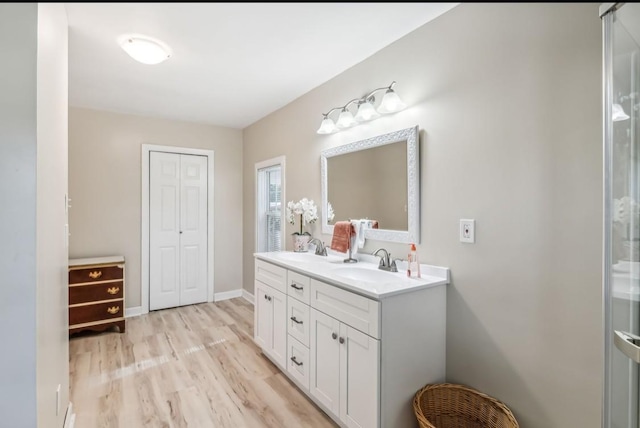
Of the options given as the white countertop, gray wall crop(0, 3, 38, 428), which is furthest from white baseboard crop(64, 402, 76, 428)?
the white countertop

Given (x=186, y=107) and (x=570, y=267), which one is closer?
(x=570, y=267)

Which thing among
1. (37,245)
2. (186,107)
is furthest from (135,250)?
(37,245)

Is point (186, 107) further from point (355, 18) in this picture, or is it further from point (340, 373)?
point (340, 373)

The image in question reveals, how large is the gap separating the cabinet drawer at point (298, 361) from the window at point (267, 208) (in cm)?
184

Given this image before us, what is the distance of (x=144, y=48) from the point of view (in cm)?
224

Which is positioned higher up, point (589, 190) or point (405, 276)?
point (589, 190)

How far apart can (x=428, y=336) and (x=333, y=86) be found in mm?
2130

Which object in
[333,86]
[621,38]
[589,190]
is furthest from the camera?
[333,86]

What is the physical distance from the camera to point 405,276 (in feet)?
6.66

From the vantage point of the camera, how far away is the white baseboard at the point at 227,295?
453cm

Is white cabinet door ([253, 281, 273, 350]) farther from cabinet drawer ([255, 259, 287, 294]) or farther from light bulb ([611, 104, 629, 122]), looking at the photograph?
light bulb ([611, 104, 629, 122])

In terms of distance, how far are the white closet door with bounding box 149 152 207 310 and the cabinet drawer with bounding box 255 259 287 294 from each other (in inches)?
71.7

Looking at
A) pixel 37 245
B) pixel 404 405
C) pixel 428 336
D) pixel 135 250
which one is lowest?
pixel 404 405

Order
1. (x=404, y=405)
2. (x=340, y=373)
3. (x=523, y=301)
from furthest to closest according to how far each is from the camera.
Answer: (x=340, y=373), (x=404, y=405), (x=523, y=301)
